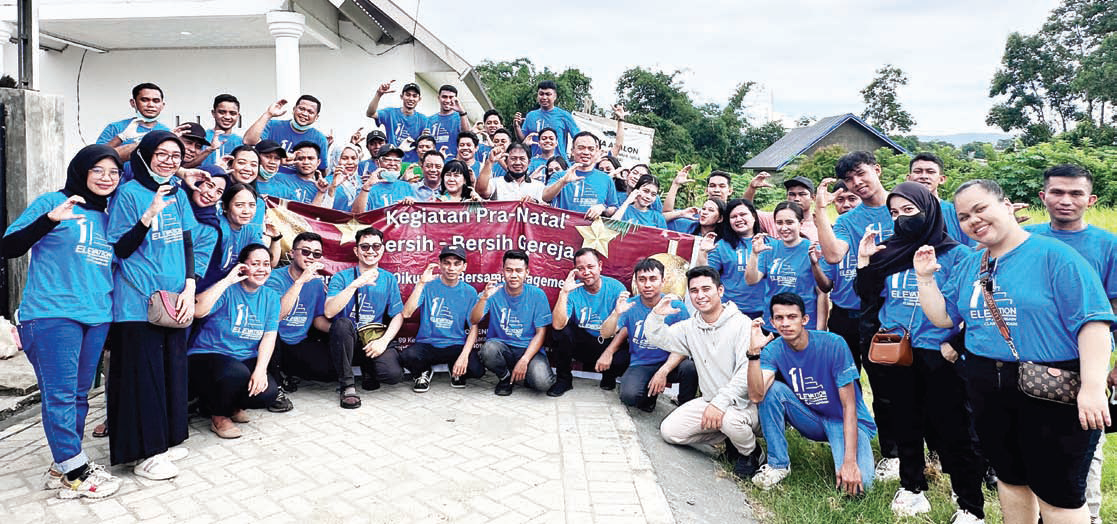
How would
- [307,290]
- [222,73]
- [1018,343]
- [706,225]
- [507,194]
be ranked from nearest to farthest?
[1018,343] → [307,290] → [706,225] → [507,194] → [222,73]

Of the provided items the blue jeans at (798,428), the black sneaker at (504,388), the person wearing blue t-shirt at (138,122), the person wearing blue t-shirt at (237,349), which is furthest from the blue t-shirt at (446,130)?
the blue jeans at (798,428)

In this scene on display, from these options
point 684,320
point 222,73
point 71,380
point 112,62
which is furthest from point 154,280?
point 112,62

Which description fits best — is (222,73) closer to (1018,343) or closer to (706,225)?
(706,225)

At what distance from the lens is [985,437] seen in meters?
3.13

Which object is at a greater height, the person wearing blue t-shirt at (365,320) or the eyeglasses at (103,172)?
the eyeglasses at (103,172)

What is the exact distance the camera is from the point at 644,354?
5.68m

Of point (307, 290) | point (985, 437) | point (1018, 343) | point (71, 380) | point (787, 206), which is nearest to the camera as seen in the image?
point (1018, 343)

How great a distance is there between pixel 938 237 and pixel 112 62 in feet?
45.2

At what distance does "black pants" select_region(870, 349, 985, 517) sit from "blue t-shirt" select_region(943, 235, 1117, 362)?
33.1 inches

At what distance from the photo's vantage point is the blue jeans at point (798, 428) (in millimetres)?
4336

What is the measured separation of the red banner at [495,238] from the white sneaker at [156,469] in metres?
2.43

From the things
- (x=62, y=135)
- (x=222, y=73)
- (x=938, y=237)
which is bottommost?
(x=938, y=237)

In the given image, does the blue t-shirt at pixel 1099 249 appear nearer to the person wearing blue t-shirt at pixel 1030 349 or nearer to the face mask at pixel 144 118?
the person wearing blue t-shirt at pixel 1030 349

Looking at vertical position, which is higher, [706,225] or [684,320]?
[706,225]
